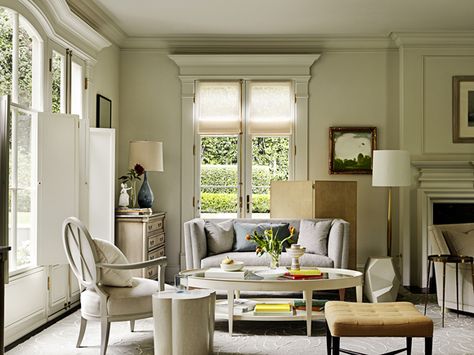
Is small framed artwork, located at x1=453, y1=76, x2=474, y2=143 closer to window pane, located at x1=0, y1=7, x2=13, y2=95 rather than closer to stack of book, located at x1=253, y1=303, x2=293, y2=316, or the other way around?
stack of book, located at x1=253, y1=303, x2=293, y2=316

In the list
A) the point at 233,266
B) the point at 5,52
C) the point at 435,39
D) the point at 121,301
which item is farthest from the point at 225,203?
the point at 5,52

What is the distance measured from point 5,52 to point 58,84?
1126 millimetres

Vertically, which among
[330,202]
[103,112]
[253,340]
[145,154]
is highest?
[103,112]

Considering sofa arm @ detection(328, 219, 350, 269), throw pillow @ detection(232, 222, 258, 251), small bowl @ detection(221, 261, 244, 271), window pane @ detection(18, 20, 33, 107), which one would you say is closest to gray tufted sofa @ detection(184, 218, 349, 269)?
sofa arm @ detection(328, 219, 350, 269)

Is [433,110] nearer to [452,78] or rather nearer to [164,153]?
[452,78]

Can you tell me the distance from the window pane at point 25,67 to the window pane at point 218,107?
290 centimetres

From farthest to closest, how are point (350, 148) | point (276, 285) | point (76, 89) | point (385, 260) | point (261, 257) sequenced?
1. point (350, 148)
2. point (385, 260)
3. point (76, 89)
4. point (261, 257)
5. point (276, 285)

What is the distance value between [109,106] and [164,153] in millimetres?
914

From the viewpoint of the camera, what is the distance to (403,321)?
3791mm

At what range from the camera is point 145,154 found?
23.4ft

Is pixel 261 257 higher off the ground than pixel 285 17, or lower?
lower

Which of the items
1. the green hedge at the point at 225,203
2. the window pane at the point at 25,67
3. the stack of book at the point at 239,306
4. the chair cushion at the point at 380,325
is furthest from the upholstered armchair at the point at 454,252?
the window pane at the point at 25,67

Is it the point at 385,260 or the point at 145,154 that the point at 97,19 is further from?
the point at 385,260

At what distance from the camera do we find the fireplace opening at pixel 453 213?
744cm
